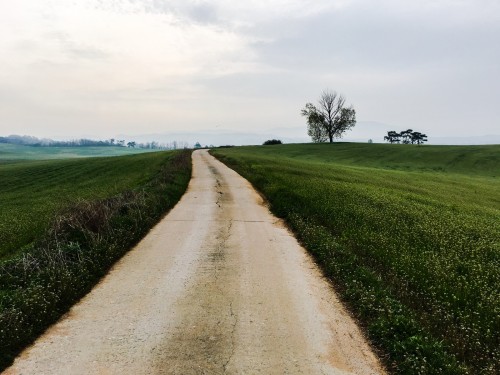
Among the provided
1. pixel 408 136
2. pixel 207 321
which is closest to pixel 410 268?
pixel 207 321

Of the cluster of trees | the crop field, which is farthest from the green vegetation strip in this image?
the cluster of trees

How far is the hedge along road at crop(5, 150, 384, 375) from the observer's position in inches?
260

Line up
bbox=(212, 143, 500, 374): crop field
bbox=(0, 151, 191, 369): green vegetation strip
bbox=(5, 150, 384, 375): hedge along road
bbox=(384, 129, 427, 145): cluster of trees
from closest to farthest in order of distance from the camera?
bbox=(5, 150, 384, 375): hedge along road, bbox=(212, 143, 500, 374): crop field, bbox=(0, 151, 191, 369): green vegetation strip, bbox=(384, 129, 427, 145): cluster of trees

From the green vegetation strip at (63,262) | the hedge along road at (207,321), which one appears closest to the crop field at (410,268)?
the hedge along road at (207,321)

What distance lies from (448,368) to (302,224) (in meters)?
9.92

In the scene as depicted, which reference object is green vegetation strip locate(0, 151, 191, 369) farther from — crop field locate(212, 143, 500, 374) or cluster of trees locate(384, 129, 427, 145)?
cluster of trees locate(384, 129, 427, 145)

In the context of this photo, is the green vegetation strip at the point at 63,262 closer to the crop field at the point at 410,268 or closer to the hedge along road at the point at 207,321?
the hedge along road at the point at 207,321

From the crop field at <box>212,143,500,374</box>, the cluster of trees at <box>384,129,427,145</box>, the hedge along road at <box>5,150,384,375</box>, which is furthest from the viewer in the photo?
the cluster of trees at <box>384,129,427,145</box>

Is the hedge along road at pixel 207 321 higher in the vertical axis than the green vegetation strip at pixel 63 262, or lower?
lower

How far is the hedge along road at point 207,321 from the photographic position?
21.7ft

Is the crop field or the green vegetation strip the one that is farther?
the green vegetation strip

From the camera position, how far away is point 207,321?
8008mm

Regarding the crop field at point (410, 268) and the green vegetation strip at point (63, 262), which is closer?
the crop field at point (410, 268)

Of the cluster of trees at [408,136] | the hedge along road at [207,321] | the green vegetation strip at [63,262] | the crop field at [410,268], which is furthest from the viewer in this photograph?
the cluster of trees at [408,136]
